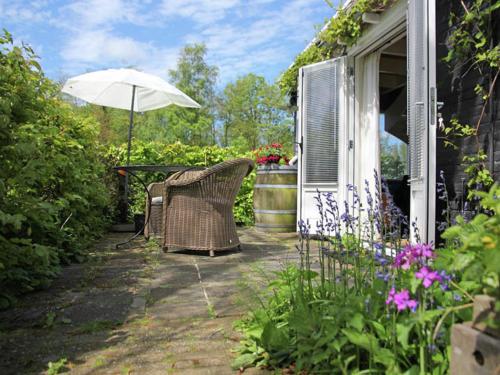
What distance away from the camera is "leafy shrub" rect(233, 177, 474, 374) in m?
1.08

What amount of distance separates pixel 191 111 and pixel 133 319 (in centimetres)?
2651

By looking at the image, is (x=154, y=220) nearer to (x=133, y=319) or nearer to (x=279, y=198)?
(x=279, y=198)

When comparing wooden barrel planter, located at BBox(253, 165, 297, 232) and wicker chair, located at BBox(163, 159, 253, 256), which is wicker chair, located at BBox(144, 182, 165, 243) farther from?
wooden barrel planter, located at BBox(253, 165, 297, 232)

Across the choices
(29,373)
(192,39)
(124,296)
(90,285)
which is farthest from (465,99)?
(192,39)

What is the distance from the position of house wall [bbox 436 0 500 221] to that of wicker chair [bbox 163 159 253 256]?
1.61 metres

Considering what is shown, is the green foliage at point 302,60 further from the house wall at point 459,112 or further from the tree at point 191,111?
the tree at point 191,111

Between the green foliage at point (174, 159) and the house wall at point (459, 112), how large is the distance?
159 inches

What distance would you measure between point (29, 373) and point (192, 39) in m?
29.5

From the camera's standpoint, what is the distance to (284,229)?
5738mm

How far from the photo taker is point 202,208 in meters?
3.81

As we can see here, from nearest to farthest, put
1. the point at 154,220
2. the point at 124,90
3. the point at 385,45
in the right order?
the point at 385,45
the point at 154,220
the point at 124,90

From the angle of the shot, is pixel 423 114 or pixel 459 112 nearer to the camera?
pixel 423 114

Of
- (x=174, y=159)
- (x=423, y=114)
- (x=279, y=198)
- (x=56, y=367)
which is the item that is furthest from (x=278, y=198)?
(x=56, y=367)

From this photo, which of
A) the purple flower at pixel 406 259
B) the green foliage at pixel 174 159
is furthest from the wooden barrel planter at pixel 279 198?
the purple flower at pixel 406 259
